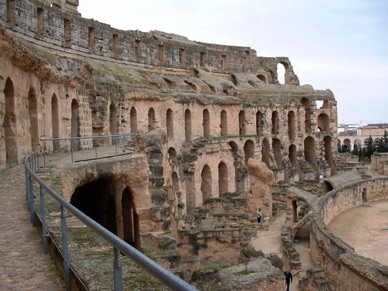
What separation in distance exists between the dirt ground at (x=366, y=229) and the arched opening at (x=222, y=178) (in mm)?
7840

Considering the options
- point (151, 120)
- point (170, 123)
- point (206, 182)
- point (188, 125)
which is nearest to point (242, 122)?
point (188, 125)

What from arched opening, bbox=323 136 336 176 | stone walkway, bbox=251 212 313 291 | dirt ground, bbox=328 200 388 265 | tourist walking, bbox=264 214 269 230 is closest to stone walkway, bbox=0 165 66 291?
stone walkway, bbox=251 212 313 291

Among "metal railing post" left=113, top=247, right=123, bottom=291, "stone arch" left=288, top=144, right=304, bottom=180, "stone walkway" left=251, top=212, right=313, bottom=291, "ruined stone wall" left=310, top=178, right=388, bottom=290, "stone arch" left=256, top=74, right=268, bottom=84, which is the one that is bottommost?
"stone walkway" left=251, top=212, right=313, bottom=291

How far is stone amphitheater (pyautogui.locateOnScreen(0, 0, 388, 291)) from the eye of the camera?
13.7 metres

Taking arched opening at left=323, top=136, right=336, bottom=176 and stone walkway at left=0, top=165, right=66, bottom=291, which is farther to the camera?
arched opening at left=323, top=136, right=336, bottom=176

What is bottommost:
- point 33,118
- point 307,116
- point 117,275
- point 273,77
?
point 117,275

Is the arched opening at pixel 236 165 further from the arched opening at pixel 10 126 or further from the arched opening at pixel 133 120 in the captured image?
the arched opening at pixel 10 126

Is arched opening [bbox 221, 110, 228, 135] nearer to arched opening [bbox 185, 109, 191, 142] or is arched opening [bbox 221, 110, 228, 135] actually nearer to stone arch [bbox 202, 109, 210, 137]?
stone arch [bbox 202, 109, 210, 137]

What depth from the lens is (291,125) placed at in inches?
1572

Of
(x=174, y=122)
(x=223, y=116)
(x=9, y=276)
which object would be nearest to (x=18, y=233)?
(x=9, y=276)

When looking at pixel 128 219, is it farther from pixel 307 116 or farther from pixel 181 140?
pixel 307 116

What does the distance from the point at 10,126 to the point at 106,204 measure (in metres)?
5.14

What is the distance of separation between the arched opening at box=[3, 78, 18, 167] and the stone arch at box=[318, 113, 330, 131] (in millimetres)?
32904

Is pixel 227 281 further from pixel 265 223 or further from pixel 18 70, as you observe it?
pixel 265 223
